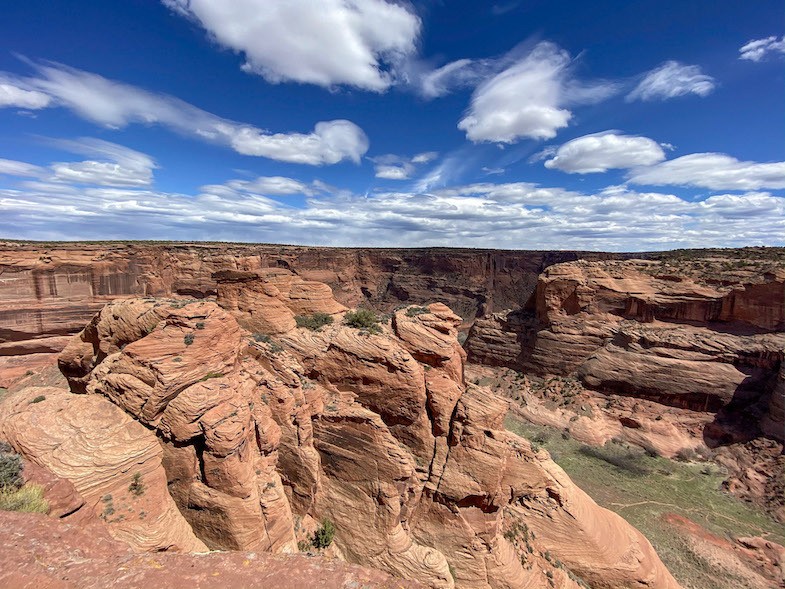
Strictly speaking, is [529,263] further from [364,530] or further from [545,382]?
[364,530]

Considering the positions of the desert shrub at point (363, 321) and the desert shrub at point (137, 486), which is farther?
the desert shrub at point (363, 321)

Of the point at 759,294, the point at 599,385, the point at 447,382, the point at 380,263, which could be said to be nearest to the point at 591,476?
the point at 599,385

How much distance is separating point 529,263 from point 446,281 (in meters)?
17.6

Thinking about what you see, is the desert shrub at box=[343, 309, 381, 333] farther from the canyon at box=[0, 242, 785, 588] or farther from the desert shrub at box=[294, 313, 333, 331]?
the desert shrub at box=[294, 313, 333, 331]

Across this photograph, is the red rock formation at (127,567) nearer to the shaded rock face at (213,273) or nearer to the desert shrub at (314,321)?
the desert shrub at (314,321)

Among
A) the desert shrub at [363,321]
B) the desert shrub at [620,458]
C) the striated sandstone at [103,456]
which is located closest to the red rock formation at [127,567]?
the striated sandstone at [103,456]

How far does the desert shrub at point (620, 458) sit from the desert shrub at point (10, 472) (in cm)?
2666

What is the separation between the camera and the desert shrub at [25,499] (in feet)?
16.8

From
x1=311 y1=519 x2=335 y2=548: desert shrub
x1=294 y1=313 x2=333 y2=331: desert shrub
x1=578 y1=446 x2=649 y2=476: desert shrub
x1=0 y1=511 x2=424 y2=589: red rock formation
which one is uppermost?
x1=294 y1=313 x2=333 y2=331: desert shrub

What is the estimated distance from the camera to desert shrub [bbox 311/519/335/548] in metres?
10.1

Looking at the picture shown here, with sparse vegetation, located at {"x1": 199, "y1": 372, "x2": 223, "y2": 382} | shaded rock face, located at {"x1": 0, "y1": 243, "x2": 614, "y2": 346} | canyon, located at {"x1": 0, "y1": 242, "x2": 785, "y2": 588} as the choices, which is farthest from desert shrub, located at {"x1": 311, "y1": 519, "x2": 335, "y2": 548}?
shaded rock face, located at {"x1": 0, "y1": 243, "x2": 614, "y2": 346}

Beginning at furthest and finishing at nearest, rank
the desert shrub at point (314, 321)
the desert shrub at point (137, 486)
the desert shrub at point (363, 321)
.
→ the desert shrub at point (314, 321) → the desert shrub at point (363, 321) → the desert shrub at point (137, 486)

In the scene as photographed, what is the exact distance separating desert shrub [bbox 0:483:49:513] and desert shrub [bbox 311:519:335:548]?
22.2ft

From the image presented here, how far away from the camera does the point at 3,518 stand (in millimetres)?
4500
